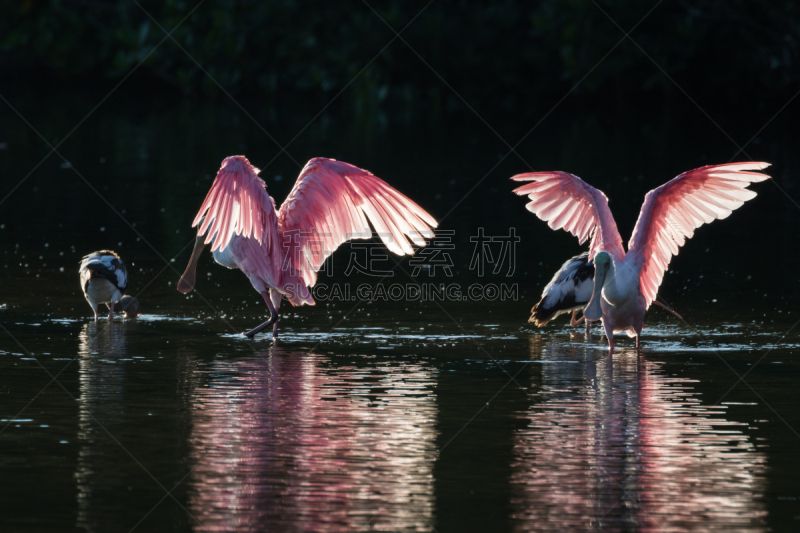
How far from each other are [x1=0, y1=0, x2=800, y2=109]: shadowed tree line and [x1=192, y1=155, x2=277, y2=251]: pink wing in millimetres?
25269

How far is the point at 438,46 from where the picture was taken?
3725 cm

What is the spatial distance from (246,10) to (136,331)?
31.3 metres

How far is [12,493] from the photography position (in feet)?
18.8

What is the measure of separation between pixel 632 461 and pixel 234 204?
3.98 meters

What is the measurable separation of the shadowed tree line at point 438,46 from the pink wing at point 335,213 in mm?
24638

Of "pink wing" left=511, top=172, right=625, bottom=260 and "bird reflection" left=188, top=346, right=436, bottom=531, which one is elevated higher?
"pink wing" left=511, top=172, right=625, bottom=260

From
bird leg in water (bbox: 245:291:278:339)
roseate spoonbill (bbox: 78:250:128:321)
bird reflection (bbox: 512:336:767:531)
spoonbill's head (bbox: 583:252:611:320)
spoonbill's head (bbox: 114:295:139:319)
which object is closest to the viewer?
bird reflection (bbox: 512:336:767:531)

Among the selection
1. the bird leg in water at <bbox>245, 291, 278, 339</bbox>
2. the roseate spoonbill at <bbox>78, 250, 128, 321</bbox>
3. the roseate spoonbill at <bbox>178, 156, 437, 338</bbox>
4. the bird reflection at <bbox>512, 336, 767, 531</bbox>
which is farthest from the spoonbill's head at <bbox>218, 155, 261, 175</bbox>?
the bird reflection at <bbox>512, 336, 767, 531</bbox>

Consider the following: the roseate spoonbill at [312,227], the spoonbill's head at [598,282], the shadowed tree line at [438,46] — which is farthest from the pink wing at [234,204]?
the shadowed tree line at [438,46]

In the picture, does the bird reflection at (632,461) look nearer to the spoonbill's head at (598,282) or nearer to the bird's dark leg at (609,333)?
the bird's dark leg at (609,333)

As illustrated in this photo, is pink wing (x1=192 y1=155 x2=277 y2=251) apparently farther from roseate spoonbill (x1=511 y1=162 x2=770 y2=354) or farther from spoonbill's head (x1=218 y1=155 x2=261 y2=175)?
roseate spoonbill (x1=511 y1=162 x2=770 y2=354)

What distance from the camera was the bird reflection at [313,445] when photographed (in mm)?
5496

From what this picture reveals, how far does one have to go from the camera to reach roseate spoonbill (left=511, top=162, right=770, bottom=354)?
8945mm

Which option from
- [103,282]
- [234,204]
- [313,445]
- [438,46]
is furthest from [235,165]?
[438,46]
